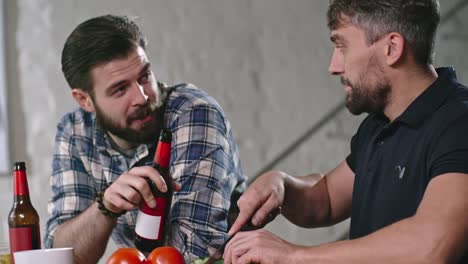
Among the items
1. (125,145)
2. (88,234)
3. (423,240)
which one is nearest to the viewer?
(423,240)

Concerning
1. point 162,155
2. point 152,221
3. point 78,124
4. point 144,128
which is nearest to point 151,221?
point 152,221

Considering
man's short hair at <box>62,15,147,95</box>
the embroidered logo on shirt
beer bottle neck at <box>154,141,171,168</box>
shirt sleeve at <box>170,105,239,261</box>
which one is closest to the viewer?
the embroidered logo on shirt

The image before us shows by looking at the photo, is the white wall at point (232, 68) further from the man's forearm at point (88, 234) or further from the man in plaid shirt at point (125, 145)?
the man's forearm at point (88, 234)

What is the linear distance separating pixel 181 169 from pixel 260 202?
1.47 feet

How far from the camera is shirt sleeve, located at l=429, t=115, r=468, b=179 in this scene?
1393 mm

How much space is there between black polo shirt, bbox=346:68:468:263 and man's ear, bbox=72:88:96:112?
3.12ft

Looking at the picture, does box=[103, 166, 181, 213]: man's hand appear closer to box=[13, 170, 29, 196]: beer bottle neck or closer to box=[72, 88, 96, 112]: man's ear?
box=[13, 170, 29, 196]: beer bottle neck

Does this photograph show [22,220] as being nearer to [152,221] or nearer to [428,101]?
[152,221]

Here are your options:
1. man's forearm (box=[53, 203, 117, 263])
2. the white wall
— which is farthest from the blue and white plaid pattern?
the white wall

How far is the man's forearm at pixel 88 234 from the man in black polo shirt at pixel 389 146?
0.47 metres

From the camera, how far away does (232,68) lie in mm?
3455

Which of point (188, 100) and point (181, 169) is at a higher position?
point (188, 100)

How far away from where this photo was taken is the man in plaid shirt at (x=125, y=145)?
1.99 meters

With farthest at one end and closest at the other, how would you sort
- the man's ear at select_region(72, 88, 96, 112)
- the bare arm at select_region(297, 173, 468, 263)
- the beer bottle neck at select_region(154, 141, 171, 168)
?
the man's ear at select_region(72, 88, 96, 112)
the beer bottle neck at select_region(154, 141, 171, 168)
the bare arm at select_region(297, 173, 468, 263)
